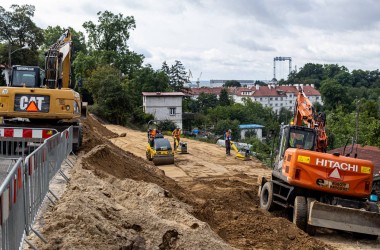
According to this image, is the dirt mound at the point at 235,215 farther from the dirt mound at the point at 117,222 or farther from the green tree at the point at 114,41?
the green tree at the point at 114,41

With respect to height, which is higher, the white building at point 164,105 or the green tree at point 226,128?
the white building at point 164,105

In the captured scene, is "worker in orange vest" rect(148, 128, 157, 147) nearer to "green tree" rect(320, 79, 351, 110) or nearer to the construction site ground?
the construction site ground

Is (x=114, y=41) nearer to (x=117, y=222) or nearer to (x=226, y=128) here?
(x=226, y=128)

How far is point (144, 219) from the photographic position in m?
8.02

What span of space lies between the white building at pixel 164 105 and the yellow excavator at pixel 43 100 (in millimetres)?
46130

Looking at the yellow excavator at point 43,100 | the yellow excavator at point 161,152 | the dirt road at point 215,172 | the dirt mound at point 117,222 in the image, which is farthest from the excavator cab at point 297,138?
the yellow excavator at point 161,152

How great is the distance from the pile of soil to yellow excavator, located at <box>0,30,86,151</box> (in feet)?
5.27

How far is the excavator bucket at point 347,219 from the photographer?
11164 mm

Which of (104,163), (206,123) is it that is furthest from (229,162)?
(206,123)

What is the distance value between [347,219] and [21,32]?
155ft

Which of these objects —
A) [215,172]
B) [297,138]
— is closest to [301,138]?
[297,138]

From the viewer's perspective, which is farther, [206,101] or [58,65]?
[206,101]

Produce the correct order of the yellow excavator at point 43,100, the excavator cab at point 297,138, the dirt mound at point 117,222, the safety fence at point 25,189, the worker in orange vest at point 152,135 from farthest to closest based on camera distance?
the worker in orange vest at point 152,135, the yellow excavator at point 43,100, the excavator cab at point 297,138, the dirt mound at point 117,222, the safety fence at point 25,189

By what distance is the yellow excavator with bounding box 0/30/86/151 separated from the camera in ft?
48.3
